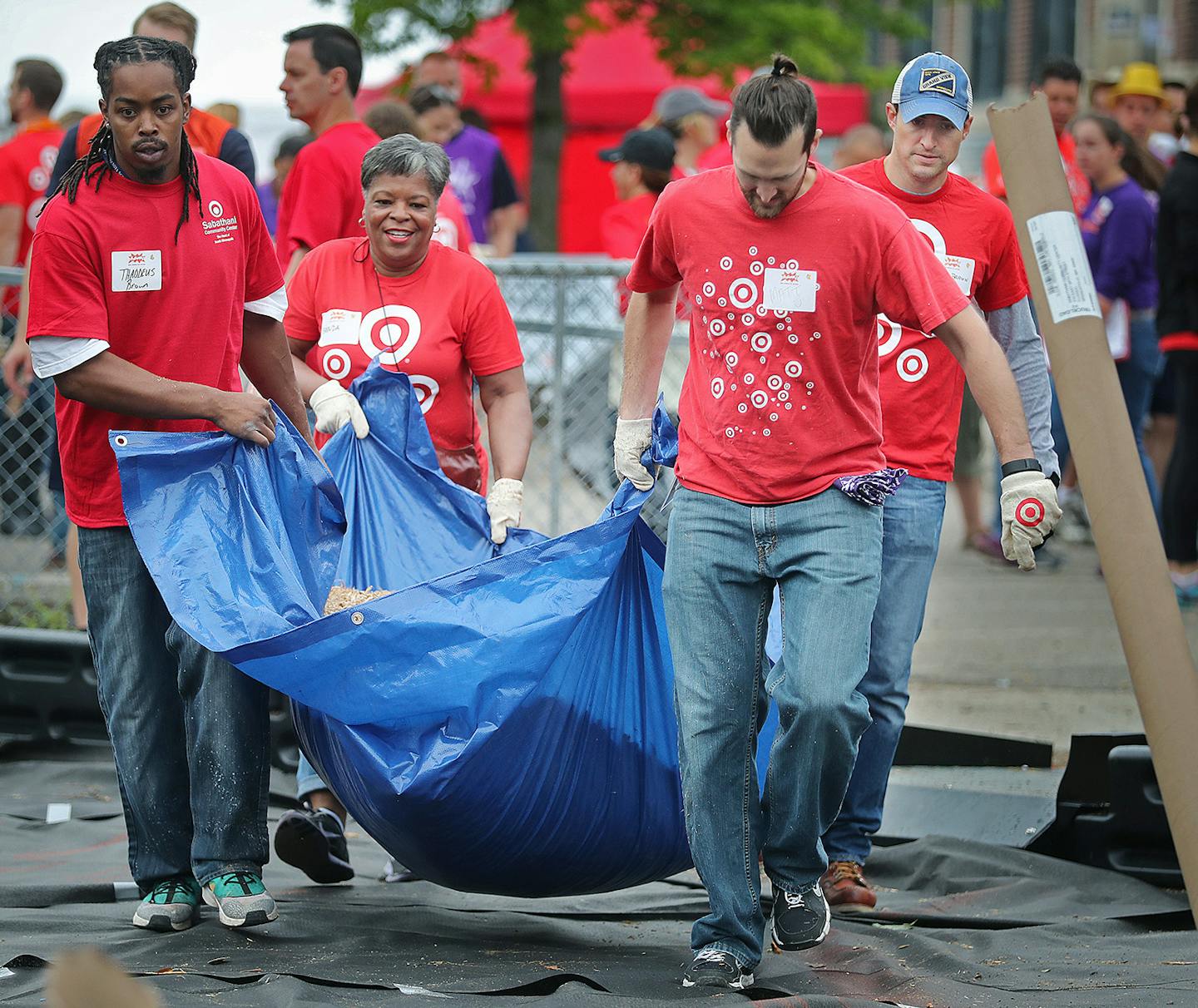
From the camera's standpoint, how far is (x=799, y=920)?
12.1ft

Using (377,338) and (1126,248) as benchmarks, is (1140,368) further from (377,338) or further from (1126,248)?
(377,338)

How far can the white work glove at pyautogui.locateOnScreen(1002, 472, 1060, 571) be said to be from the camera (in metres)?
3.28

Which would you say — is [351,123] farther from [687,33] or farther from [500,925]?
[687,33]

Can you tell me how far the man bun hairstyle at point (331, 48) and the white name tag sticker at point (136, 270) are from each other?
6.87 ft

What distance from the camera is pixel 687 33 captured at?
16.2m

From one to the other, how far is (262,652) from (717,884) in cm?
106

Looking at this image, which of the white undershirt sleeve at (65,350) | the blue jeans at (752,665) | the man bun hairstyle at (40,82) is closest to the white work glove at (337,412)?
the white undershirt sleeve at (65,350)

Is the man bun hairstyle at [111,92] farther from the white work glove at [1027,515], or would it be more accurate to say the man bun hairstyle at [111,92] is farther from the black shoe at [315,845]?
the white work glove at [1027,515]

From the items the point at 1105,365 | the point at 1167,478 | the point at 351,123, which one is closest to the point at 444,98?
the point at 351,123

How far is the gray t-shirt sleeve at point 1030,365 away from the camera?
4230 mm

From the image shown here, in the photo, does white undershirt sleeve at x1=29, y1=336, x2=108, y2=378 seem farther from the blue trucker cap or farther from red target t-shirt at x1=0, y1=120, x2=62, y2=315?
red target t-shirt at x1=0, y1=120, x2=62, y2=315

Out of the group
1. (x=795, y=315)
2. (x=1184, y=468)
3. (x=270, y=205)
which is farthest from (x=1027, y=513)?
(x=270, y=205)

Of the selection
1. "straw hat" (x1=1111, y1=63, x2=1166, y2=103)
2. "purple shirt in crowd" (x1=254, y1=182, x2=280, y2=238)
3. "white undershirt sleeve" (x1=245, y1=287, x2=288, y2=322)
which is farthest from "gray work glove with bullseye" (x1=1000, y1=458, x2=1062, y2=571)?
"straw hat" (x1=1111, y1=63, x2=1166, y2=103)

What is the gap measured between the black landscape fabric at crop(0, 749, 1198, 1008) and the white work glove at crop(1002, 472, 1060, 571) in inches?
36.4
